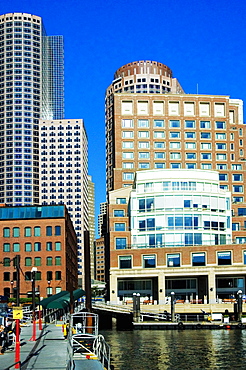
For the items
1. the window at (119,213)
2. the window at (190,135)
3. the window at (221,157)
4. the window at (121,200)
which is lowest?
the window at (119,213)

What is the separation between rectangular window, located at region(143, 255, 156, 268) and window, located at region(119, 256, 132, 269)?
113 inches

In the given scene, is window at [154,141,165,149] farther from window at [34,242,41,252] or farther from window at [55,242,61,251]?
window at [34,242,41,252]

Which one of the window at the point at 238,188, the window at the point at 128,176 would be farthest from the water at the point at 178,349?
the window at the point at 238,188

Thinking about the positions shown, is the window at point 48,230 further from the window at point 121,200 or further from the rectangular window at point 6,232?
the window at point 121,200

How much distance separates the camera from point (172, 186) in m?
114

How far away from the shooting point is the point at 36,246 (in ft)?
395

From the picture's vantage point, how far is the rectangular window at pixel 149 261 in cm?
11050

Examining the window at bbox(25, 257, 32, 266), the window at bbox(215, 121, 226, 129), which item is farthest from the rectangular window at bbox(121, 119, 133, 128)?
the window at bbox(25, 257, 32, 266)

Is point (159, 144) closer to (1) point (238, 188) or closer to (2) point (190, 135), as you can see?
(2) point (190, 135)

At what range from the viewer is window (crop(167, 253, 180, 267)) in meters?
109

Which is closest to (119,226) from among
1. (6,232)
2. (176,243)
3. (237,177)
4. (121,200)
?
(121,200)

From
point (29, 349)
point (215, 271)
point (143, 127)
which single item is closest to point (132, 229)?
point (215, 271)

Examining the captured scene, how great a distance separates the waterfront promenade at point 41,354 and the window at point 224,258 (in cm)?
5942

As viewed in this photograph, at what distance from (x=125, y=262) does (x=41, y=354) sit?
244 ft
